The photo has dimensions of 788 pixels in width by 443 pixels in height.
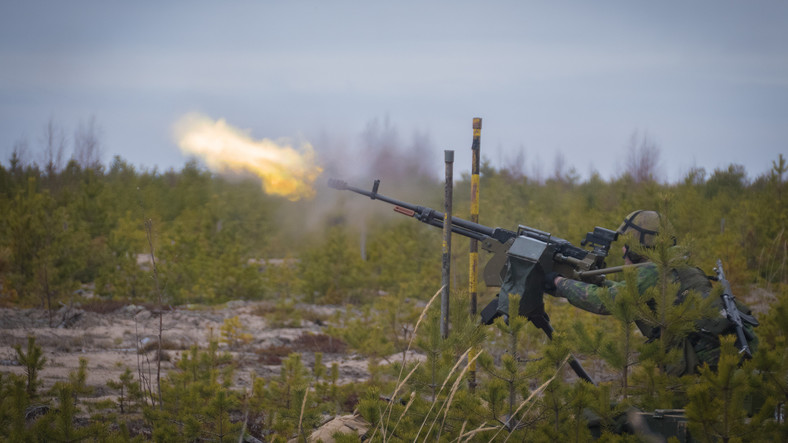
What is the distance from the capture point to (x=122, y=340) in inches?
479

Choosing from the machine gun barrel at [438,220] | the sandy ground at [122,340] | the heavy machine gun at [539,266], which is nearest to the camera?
the heavy machine gun at [539,266]

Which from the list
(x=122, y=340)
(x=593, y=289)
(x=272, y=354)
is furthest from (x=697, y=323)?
(x=122, y=340)

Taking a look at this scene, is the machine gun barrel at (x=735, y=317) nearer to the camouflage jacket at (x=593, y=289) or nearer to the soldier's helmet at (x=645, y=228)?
the camouflage jacket at (x=593, y=289)

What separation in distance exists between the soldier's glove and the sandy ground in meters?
4.90

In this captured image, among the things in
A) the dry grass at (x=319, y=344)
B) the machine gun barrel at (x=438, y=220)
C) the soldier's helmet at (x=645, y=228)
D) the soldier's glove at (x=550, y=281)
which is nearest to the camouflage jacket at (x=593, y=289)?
the soldier's glove at (x=550, y=281)

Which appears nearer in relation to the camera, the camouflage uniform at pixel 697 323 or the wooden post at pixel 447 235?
the camouflage uniform at pixel 697 323

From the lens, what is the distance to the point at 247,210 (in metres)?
28.9

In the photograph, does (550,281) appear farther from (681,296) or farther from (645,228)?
(681,296)

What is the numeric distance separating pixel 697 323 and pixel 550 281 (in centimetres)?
114

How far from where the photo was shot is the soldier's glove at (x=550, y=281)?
5.43 m

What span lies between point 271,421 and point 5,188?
1182 inches

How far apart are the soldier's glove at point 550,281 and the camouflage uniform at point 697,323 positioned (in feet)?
1.09

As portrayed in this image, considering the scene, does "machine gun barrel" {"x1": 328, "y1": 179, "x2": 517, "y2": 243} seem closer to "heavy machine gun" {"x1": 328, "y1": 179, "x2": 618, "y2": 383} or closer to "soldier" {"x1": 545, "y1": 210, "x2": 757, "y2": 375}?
"heavy machine gun" {"x1": 328, "y1": 179, "x2": 618, "y2": 383}

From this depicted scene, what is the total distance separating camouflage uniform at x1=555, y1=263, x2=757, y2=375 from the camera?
475 cm
